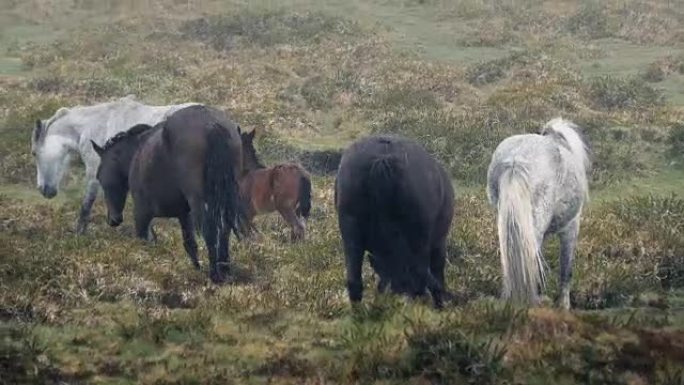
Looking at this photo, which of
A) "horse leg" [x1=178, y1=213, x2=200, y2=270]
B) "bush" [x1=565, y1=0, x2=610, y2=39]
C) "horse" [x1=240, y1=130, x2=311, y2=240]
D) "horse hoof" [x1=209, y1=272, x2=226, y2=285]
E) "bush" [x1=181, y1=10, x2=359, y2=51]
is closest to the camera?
"horse hoof" [x1=209, y1=272, x2=226, y2=285]

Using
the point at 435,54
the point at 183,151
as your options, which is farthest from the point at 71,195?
the point at 435,54

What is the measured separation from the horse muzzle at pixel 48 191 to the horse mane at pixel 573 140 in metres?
8.77

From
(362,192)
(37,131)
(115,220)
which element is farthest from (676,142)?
(37,131)

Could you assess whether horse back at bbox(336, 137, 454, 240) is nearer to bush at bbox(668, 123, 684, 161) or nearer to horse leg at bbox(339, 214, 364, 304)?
horse leg at bbox(339, 214, 364, 304)

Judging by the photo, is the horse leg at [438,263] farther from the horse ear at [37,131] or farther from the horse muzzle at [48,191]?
the horse ear at [37,131]

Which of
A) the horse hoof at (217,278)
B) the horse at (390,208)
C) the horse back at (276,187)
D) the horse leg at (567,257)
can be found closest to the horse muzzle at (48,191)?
the horse back at (276,187)

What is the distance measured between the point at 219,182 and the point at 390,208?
2859 millimetres

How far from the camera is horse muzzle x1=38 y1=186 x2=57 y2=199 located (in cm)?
1457

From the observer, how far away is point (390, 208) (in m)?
7.77

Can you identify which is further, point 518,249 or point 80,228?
point 80,228

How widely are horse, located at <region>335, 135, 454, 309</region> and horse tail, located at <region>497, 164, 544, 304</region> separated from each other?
2.24ft

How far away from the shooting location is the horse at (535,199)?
324 inches

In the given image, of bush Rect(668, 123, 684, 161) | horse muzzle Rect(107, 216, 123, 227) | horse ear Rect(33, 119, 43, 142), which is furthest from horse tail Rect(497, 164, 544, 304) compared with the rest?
bush Rect(668, 123, 684, 161)

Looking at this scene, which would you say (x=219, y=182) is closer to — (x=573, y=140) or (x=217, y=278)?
(x=217, y=278)
